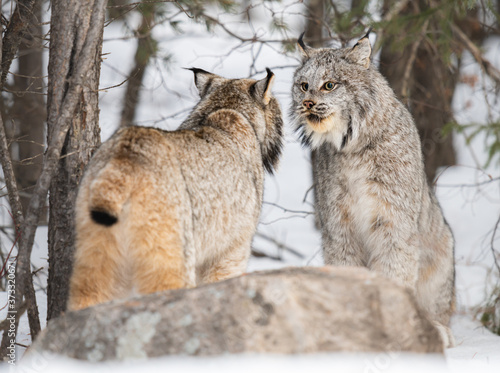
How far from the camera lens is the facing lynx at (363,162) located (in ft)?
16.7

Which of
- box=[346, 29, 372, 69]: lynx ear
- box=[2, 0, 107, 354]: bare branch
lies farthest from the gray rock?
box=[346, 29, 372, 69]: lynx ear

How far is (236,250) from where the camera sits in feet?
13.6

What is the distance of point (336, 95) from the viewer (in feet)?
16.6

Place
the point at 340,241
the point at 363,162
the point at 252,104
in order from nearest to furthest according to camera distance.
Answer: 1. the point at 252,104
2. the point at 363,162
3. the point at 340,241

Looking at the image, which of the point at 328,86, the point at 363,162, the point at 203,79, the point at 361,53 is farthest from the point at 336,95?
the point at 203,79

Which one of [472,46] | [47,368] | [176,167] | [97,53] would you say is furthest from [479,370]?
[472,46]

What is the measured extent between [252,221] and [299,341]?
4.84ft

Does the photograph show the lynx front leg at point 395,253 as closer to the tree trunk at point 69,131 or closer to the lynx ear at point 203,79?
the lynx ear at point 203,79

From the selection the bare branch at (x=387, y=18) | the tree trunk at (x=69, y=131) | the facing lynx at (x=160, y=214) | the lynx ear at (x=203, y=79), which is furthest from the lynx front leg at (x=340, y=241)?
the bare branch at (x=387, y=18)

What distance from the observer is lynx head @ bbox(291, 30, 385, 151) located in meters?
5.04

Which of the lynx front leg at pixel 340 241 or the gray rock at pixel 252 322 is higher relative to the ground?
the gray rock at pixel 252 322

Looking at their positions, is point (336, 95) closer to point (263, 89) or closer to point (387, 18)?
point (263, 89)

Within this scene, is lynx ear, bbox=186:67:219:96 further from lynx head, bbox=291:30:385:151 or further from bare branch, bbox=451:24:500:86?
bare branch, bbox=451:24:500:86

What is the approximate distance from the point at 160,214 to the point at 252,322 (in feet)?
2.56
